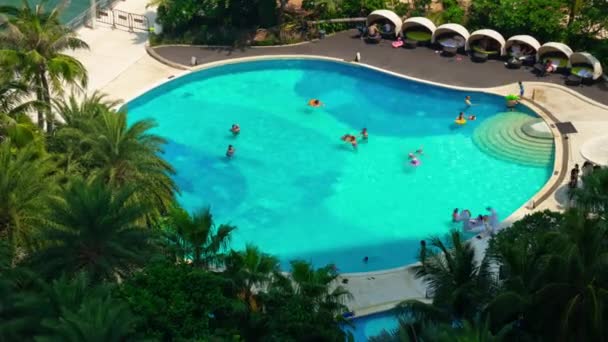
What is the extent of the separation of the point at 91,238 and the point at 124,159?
17.9ft

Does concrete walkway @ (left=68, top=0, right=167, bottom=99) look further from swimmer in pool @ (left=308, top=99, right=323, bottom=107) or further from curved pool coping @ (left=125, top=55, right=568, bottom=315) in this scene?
swimmer in pool @ (left=308, top=99, right=323, bottom=107)

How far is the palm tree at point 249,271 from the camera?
20.2 meters

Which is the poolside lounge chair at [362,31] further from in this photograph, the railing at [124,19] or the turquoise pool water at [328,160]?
the railing at [124,19]

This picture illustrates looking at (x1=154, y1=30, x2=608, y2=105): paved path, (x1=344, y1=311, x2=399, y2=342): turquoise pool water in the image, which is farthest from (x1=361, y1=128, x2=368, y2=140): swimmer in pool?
(x1=344, y1=311, x2=399, y2=342): turquoise pool water

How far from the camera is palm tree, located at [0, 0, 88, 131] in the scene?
26.7 metres

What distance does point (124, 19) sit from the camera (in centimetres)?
4241

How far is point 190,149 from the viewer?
34531 mm

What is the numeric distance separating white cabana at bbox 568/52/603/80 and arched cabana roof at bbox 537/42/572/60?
1.24ft

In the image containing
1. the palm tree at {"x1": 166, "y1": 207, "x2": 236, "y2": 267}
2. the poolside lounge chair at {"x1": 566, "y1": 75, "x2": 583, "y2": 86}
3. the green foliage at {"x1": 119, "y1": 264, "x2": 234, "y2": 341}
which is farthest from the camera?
the poolside lounge chair at {"x1": 566, "y1": 75, "x2": 583, "y2": 86}

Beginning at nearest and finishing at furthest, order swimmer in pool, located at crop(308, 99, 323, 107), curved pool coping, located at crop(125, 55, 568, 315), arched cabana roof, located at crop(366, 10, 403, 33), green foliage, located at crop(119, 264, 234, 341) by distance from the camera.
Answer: green foliage, located at crop(119, 264, 234, 341) < curved pool coping, located at crop(125, 55, 568, 315) < swimmer in pool, located at crop(308, 99, 323, 107) < arched cabana roof, located at crop(366, 10, 403, 33)

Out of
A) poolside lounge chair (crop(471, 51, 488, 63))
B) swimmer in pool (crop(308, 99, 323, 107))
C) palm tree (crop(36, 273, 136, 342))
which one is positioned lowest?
swimmer in pool (crop(308, 99, 323, 107))

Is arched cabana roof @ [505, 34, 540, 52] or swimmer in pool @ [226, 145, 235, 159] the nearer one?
swimmer in pool @ [226, 145, 235, 159]

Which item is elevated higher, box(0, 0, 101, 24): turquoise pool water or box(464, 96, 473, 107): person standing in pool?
box(0, 0, 101, 24): turquoise pool water

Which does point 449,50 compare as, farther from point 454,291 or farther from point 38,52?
point 454,291
